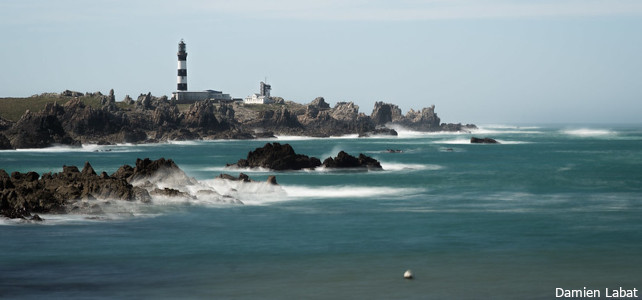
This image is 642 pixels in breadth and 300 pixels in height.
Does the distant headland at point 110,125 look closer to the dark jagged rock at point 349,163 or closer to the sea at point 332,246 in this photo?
the dark jagged rock at point 349,163

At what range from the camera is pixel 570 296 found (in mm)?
20906

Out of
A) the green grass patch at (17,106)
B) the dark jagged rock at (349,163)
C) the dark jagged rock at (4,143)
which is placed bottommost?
the dark jagged rock at (4,143)

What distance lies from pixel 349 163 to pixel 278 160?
5488 millimetres

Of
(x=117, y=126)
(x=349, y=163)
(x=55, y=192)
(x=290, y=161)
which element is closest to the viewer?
(x=55, y=192)

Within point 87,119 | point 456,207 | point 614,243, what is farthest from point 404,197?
point 87,119

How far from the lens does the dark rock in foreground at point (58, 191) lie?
33.2 metres

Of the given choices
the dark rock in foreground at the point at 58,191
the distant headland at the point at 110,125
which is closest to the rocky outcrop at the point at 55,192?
the dark rock in foreground at the point at 58,191

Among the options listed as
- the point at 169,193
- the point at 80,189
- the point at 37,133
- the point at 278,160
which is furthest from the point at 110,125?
the point at 80,189

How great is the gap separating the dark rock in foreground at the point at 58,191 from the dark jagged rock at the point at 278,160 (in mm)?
24874

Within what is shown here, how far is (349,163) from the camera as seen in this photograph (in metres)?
66.0

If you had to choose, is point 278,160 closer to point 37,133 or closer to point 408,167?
point 408,167

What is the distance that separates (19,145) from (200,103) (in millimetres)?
65396

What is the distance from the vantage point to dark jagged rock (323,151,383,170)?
65250 mm

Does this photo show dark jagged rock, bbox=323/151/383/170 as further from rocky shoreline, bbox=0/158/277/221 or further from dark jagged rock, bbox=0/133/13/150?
dark jagged rock, bbox=0/133/13/150
